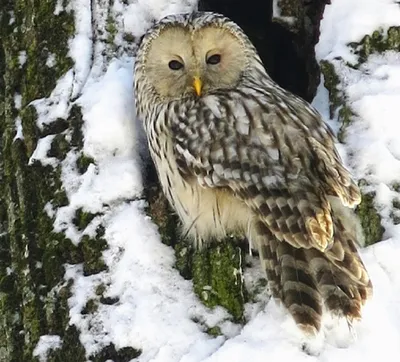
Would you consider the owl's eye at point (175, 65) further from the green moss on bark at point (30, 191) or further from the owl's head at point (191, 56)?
the green moss on bark at point (30, 191)

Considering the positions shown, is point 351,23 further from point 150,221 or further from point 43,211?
Answer: point 43,211

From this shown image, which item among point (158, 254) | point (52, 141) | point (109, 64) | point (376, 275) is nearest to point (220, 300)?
point (158, 254)

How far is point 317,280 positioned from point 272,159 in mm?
501

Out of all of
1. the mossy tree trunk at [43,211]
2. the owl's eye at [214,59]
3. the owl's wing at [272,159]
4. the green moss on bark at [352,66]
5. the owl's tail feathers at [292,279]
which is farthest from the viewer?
the owl's eye at [214,59]

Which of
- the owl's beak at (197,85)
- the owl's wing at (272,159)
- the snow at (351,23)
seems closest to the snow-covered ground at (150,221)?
the snow at (351,23)

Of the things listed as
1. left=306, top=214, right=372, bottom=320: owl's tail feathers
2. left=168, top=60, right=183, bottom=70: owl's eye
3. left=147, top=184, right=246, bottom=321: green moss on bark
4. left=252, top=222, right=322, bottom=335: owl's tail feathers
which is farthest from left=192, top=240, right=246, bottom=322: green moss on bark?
left=168, top=60, right=183, bottom=70: owl's eye

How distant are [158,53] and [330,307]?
142 centimetres

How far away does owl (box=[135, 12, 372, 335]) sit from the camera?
11.0ft

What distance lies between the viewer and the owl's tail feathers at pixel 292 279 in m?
3.27

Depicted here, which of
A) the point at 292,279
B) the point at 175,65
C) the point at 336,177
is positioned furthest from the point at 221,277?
the point at 175,65

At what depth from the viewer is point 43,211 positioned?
152 inches

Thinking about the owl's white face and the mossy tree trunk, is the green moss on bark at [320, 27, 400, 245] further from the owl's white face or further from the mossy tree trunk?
the owl's white face

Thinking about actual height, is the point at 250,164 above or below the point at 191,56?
below

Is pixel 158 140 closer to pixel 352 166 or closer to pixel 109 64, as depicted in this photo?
pixel 109 64
